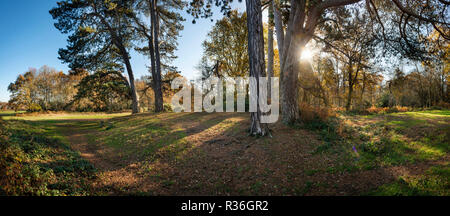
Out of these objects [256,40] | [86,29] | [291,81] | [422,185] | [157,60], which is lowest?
[422,185]

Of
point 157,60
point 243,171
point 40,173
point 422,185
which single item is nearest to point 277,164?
point 243,171

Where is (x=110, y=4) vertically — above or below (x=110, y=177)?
above

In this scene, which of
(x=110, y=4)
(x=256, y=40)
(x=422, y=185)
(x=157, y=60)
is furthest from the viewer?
(x=157, y=60)

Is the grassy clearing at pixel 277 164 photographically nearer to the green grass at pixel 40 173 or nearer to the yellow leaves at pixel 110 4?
the green grass at pixel 40 173

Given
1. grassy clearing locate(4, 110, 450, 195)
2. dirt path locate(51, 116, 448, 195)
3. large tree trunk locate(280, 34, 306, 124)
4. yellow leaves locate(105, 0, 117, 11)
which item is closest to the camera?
grassy clearing locate(4, 110, 450, 195)

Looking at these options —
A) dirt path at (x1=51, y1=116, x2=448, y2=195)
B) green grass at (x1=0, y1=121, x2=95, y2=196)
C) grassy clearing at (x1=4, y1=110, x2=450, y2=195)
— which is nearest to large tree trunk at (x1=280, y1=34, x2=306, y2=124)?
grassy clearing at (x1=4, y1=110, x2=450, y2=195)

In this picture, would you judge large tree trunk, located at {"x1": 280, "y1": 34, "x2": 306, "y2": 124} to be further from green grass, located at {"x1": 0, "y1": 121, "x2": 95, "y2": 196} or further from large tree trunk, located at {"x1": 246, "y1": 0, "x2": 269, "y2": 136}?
green grass, located at {"x1": 0, "y1": 121, "x2": 95, "y2": 196}

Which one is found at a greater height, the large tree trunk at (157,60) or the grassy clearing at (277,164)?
the large tree trunk at (157,60)

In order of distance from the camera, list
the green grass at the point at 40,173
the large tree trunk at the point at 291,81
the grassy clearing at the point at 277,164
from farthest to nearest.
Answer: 1. the large tree trunk at the point at 291,81
2. the grassy clearing at the point at 277,164
3. the green grass at the point at 40,173

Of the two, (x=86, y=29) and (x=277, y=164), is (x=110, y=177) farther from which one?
(x=86, y=29)

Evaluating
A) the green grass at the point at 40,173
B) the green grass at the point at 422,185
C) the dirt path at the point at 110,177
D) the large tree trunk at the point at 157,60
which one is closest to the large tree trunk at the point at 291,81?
the green grass at the point at 422,185

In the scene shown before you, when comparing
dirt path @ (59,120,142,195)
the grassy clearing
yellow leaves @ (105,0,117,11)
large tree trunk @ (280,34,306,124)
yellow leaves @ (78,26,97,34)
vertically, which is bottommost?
dirt path @ (59,120,142,195)

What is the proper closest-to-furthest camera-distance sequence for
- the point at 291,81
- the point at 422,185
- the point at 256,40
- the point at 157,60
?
1. the point at 422,185
2. the point at 256,40
3. the point at 291,81
4. the point at 157,60
